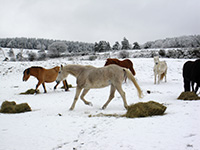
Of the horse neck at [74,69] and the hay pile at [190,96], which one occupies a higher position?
the horse neck at [74,69]

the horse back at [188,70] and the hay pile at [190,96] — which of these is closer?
the hay pile at [190,96]

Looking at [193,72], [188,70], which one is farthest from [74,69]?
[188,70]

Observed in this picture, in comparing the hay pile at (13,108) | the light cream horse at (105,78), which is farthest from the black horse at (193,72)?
the hay pile at (13,108)

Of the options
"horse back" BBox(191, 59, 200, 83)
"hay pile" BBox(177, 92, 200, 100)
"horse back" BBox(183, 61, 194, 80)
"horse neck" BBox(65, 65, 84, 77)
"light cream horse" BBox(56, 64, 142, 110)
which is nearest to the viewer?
"light cream horse" BBox(56, 64, 142, 110)

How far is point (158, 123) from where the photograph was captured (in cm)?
289

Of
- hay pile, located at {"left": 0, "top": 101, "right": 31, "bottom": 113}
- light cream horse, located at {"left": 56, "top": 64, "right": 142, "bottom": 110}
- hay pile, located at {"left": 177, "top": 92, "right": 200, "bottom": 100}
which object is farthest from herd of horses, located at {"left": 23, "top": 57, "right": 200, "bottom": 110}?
hay pile, located at {"left": 0, "top": 101, "right": 31, "bottom": 113}

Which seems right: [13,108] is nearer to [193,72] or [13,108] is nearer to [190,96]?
[190,96]

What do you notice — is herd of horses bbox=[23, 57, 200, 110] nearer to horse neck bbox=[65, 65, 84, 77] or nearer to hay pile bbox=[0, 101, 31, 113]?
horse neck bbox=[65, 65, 84, 77]

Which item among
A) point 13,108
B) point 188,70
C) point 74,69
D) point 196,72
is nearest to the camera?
point 13,108

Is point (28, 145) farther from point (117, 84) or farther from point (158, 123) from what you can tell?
point (117, 84)

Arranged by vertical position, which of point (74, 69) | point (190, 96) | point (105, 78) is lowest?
point (190, 96)

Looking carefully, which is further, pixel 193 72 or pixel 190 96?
pixel 193 72

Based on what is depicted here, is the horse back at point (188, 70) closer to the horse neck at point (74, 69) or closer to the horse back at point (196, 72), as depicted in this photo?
the horse back at point (196, 72)

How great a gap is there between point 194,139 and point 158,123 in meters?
0.83
